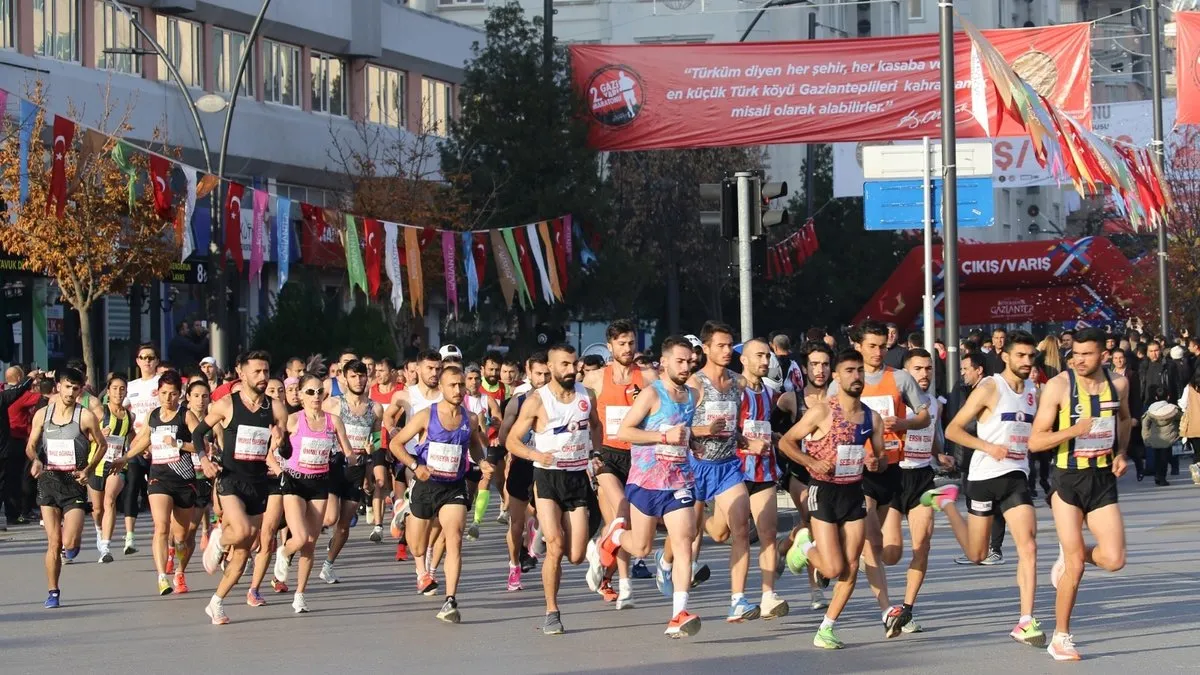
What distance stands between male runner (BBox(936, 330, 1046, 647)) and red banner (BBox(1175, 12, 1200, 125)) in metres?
18.7

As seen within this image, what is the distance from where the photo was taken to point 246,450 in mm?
12695

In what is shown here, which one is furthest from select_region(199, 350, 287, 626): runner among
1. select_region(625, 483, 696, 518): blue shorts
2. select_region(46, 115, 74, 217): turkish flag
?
select_region(46, 115, 74, 217): turkish flag

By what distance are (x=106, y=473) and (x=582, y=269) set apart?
2019cm

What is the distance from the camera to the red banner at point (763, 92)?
87.8 ft

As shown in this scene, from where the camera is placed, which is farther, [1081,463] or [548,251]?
[548,251]

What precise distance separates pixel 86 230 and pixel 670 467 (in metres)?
17.3

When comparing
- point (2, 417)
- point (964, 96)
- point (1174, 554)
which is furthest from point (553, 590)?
point (964, 96)

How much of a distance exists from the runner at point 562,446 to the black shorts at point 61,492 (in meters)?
3.35

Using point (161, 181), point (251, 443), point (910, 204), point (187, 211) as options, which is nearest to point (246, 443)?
point (251, 443)

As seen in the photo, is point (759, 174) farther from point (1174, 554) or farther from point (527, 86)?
point (527, 86)

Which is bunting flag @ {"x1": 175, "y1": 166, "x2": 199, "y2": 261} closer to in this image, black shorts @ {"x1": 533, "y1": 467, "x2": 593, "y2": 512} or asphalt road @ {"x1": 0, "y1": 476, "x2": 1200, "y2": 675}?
asphalt road @ {"x1": 0, "y1": 476, "x2": 1200, "y2": 675}

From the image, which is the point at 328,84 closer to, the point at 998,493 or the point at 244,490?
the point at 244,490

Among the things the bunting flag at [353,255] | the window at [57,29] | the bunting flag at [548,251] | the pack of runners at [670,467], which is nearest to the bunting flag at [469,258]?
the bunting flag at [548,251]

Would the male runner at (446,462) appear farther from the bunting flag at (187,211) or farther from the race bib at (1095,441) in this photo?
the bunting flag at (187,211)
